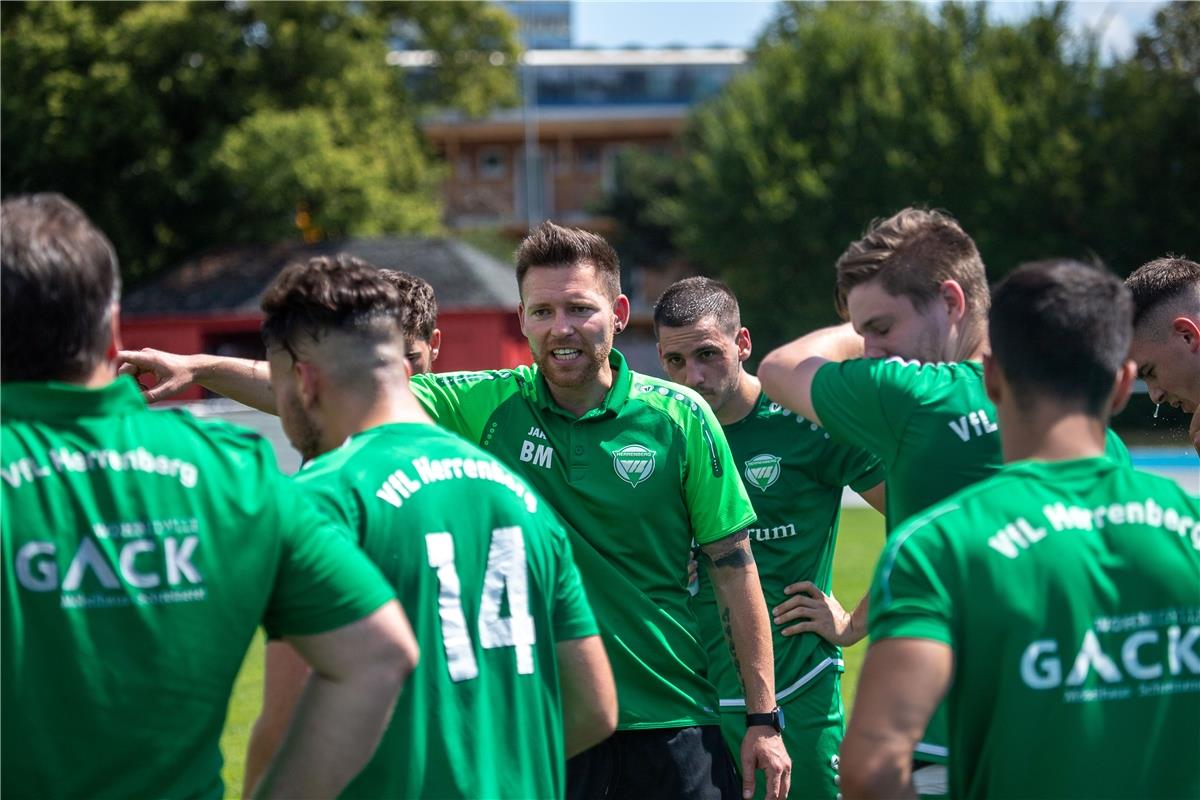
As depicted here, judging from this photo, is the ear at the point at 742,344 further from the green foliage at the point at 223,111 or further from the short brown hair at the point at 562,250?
the green foliage at the point at 223,111

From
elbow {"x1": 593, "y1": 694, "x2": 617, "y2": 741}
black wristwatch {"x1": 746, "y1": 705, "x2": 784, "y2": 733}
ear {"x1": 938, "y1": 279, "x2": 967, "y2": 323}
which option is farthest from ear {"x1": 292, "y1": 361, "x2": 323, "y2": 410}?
black wristwatch {"x1": 746, "y1": 705, "x2": 784, "y2": 733}

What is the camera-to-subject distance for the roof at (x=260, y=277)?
37.2 metres

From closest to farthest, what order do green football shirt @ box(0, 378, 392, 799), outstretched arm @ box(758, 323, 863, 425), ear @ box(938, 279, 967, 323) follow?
green football shirt @ box(0, 378, 392, 799), ear @ box(938, 279, 967, 323), outstretched arm @ box(758, 323, 863, 425)

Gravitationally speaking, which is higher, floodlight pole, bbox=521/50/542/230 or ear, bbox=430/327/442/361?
floodlight pole, bbox=521/50/542/230

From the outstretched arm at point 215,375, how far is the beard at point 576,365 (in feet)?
3.03

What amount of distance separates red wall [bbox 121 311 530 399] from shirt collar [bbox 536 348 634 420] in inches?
1262

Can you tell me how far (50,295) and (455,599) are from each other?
3.43ft

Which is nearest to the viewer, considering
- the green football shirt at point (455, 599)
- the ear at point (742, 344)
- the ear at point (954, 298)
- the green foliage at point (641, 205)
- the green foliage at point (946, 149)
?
the green football shirt at point (455, 599)

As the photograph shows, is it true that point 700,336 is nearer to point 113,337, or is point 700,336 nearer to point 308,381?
point 308,381

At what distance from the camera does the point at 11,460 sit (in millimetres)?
2549

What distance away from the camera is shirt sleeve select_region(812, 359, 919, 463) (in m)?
3.70

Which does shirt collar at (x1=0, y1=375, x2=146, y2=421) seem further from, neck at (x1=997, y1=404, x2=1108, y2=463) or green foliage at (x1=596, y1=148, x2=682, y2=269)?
green foliage at (x1=596, y1=148, x2=682, y2=269)

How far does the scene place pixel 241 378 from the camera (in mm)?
4574

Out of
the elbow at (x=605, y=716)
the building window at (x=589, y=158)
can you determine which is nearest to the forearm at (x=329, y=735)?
the elbow at (x=605, y=716)
